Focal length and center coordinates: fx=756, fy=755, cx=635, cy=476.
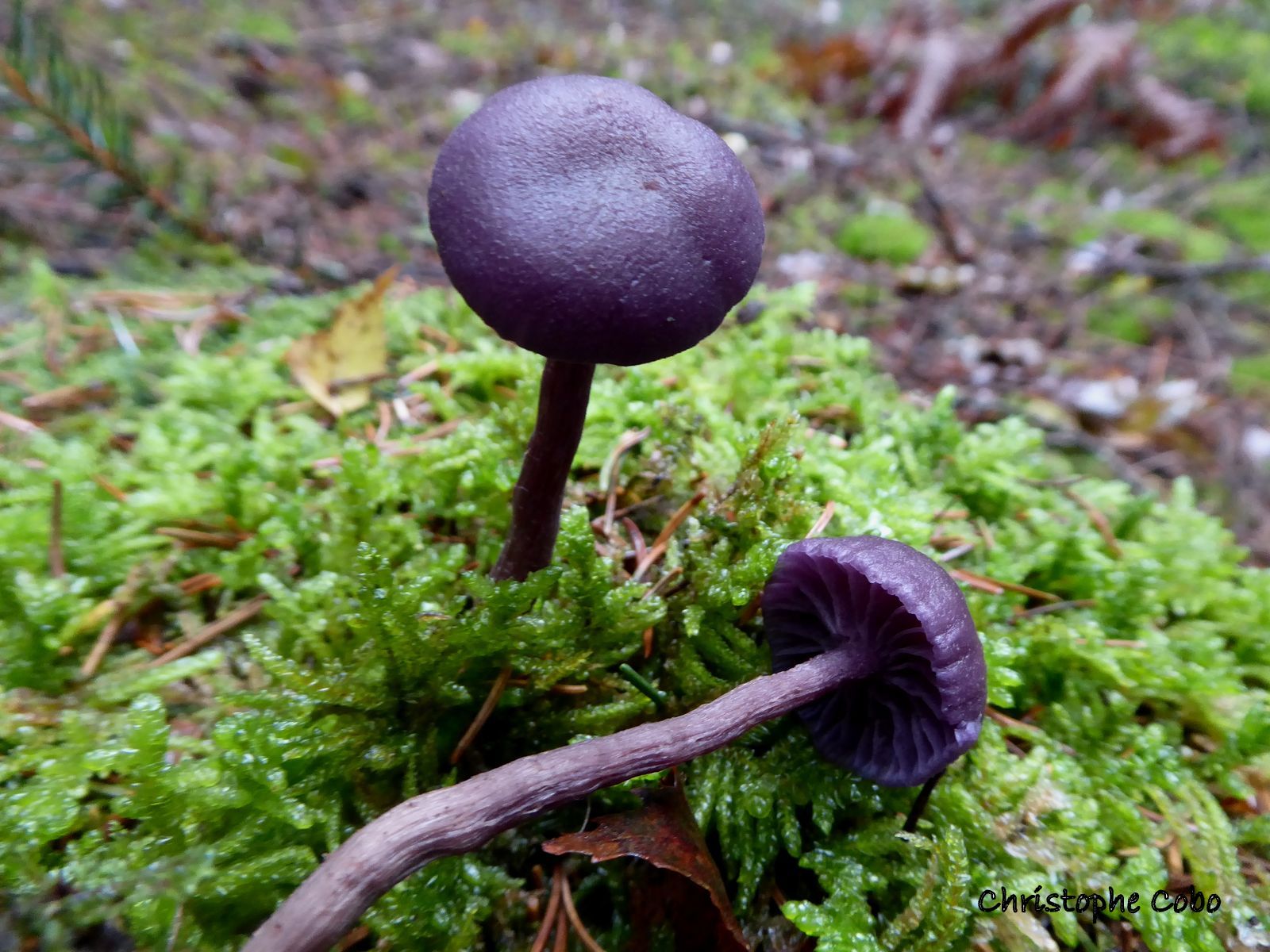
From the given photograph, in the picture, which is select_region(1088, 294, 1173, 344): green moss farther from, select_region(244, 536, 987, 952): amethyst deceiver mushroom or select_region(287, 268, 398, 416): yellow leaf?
select_region(287, 268, 398, 416): yellow leaf

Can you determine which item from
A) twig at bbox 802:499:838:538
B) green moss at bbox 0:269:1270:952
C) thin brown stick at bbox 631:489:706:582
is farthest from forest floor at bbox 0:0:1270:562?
thin brown stick at bbox 631:489:706:582

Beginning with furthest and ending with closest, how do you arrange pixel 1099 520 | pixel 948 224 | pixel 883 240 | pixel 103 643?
pixel 948 224
pixel 883 240
pixel 1099 520
pixel 103 643

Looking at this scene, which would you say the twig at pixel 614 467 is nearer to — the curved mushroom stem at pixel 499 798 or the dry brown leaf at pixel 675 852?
the curved mushroom stem at pixel 499 798

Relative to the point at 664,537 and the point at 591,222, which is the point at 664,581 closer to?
the point at 664,537

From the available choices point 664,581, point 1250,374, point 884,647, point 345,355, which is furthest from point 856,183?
point 884,647

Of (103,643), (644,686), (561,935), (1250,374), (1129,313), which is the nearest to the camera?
(561,935)

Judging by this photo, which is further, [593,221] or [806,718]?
[806,718]
